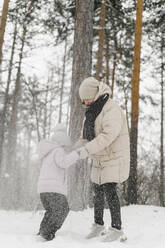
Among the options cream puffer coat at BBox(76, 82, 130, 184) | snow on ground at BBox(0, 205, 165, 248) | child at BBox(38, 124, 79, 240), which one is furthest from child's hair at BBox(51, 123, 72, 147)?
snow on ground at BBox(0, 205, 165, 248)

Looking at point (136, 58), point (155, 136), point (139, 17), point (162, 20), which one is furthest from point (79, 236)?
point (155, 136)

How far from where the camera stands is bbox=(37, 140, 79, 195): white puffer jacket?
366cm

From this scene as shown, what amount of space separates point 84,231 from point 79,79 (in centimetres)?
255

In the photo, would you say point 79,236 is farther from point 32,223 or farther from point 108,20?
point 108,20

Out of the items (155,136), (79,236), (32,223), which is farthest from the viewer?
(155,136)

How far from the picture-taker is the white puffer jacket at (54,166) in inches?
144

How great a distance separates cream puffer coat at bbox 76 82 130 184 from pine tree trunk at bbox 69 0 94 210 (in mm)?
1551

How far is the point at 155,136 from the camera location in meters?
22.6

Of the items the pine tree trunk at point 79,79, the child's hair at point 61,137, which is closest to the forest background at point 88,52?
the pine tree trunk at point 79,79

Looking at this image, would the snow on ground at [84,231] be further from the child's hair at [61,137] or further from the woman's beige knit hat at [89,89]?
the woman's beige knit hat at [89,89]

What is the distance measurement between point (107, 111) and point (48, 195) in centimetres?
116

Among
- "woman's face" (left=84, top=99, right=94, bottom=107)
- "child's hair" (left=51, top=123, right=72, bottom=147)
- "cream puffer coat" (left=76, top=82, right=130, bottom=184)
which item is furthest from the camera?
"child's hair" (left=51, top=123, right=72, bottom=147)

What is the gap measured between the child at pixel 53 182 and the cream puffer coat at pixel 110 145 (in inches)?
11.3

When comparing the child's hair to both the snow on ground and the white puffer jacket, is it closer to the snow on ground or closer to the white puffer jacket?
the white puffer jacket
